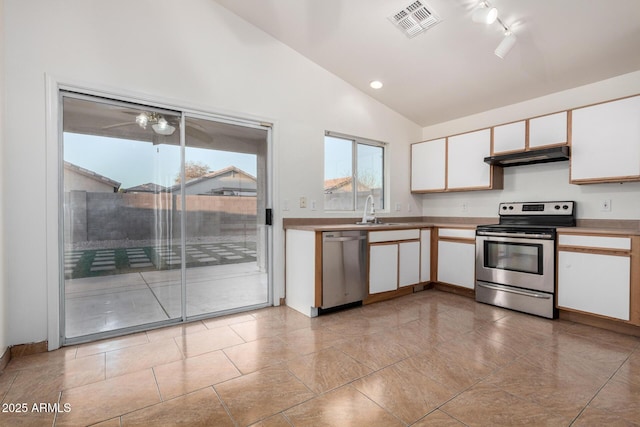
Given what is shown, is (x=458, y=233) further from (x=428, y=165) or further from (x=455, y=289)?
(x=428, y=165)

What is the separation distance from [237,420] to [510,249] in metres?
3.15

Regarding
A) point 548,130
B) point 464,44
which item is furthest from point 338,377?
point 548,130

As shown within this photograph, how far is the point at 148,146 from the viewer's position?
284cm

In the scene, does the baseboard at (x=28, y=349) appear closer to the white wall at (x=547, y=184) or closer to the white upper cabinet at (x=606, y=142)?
the white wall at (x=547, y=184)

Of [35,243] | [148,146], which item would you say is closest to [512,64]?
[148,146]

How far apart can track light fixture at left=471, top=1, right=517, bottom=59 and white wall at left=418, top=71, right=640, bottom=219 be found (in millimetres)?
1244

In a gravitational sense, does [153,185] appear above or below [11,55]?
below

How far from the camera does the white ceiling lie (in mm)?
2623

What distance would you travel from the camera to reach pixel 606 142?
297 cm

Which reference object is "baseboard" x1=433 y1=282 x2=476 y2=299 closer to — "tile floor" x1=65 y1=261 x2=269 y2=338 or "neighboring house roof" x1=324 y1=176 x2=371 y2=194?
"neighboring house roof" x1=324 y1=176 x2=371 y2=194

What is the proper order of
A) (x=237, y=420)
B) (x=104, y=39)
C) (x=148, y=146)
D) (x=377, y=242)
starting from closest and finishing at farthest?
(x=237, y=420) < (x=104, y=39) < (x=148, y=146) < (x=377, y=242)

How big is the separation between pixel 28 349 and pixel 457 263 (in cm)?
421

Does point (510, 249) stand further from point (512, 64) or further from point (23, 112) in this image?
point (23, 112)

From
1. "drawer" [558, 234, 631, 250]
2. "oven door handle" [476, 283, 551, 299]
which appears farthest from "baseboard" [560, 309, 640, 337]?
"drawer" [558, 234, 631, 250]
